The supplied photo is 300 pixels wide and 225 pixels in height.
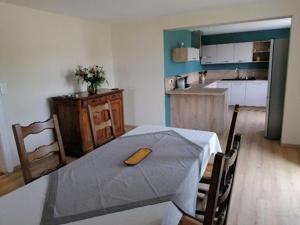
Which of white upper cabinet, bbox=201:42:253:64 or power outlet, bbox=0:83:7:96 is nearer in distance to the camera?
power outlet, bbox=0:83:7:96

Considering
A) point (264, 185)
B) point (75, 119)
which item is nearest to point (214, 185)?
point (264, 185)

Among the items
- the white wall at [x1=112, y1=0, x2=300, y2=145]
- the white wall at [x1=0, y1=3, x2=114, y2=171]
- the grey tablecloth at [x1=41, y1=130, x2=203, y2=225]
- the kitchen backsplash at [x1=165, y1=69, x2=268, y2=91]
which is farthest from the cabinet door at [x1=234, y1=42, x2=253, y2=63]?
the grey tablecloth at [x1=41, y1=130, x2=203, y2=225]

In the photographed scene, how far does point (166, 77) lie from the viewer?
466 cm

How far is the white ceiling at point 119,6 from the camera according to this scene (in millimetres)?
3146

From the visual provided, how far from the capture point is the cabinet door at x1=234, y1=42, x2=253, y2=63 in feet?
22.0

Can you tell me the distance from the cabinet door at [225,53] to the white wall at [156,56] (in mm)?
3294

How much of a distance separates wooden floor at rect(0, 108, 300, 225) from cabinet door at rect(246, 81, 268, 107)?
2.66 m

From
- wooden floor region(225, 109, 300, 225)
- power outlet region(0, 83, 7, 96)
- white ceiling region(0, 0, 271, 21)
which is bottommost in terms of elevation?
wooden floor region(225, 109, 300, 225)

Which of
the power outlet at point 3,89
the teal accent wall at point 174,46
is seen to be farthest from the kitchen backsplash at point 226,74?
the power outlet at point 3,89

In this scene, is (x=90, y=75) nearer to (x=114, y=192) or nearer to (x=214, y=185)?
(x=114, y=192)

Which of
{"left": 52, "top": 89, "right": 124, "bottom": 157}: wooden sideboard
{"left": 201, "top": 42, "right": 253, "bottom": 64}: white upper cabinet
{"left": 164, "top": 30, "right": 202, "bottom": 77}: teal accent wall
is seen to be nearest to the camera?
{"left": 52, "top": 89, "right": 124, "bottom": 157}: wooden sideboard

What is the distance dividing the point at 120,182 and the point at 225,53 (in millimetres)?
6566

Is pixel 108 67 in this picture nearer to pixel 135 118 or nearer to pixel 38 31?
pixel 135 118

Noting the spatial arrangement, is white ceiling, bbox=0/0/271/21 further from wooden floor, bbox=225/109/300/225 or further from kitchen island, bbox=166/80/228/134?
wooden floor, bbox=225/109/300/225
